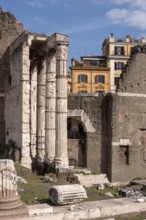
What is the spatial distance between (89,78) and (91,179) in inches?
965

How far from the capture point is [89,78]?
137ft

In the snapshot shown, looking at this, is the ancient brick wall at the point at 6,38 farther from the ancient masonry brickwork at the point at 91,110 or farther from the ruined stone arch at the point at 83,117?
the ruined stone arch at the point at 83,117

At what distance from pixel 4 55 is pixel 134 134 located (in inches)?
335

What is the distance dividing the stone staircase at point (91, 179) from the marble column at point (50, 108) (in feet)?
5.54

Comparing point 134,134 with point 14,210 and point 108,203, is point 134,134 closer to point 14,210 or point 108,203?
point 108,203

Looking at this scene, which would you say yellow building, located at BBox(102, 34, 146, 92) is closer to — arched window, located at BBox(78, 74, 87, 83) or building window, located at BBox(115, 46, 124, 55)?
building window, located at BBox(115, 46, 124, 55)

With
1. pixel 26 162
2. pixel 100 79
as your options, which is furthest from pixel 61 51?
pixel 100 79

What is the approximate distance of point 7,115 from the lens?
21250 mm

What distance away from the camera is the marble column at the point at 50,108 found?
59.0ft

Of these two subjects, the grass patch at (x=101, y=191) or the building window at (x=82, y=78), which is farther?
the building window at (x=82, y=78)

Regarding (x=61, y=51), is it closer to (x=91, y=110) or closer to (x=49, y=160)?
(x=91, y=110)

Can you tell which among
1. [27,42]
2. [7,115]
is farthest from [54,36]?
[7,115]

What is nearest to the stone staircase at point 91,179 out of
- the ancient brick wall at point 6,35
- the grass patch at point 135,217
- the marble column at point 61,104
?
the marble column at point 61,104

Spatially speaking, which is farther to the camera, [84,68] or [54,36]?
[84,68]
